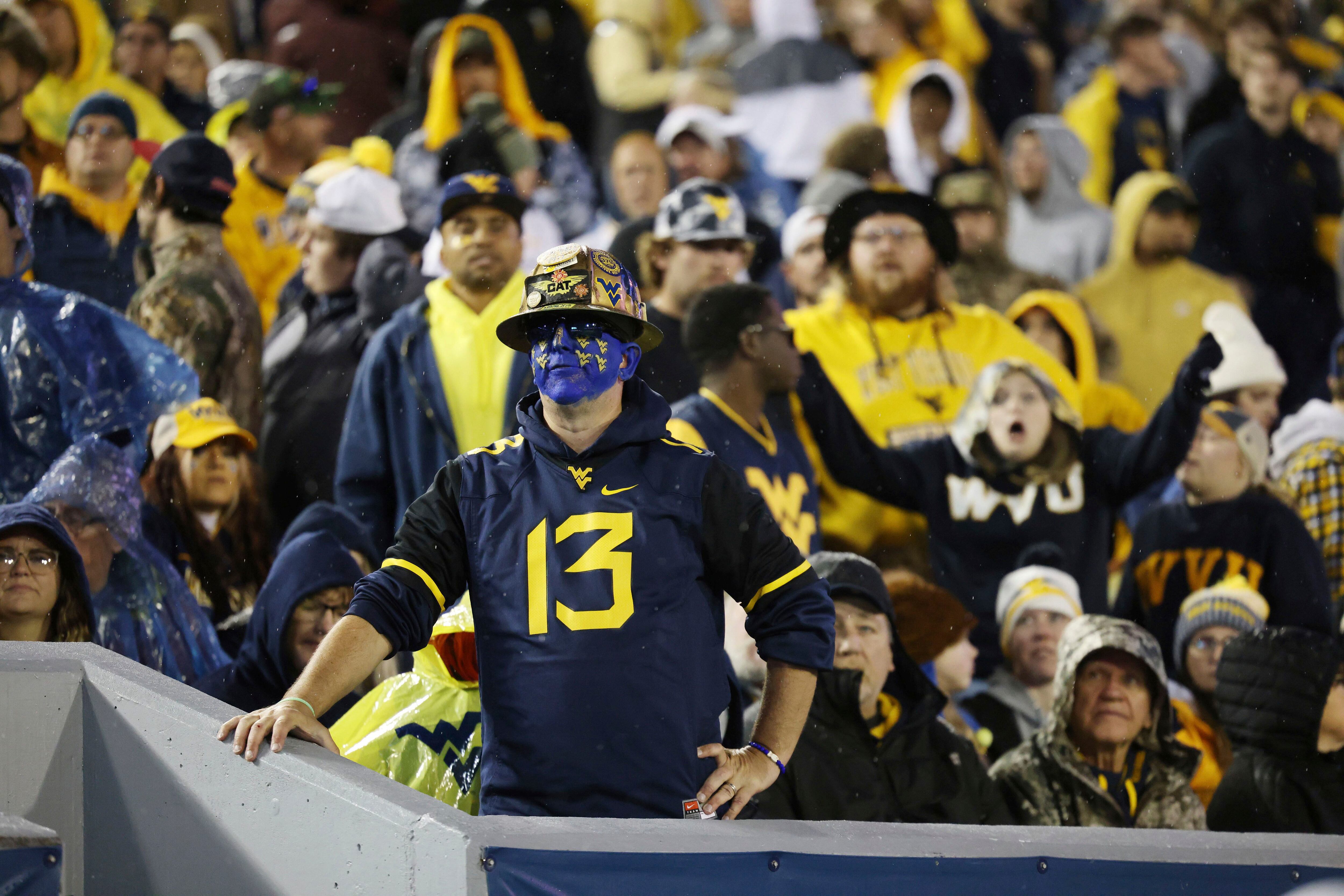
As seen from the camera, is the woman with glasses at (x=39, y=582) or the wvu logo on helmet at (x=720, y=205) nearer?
the woman with glasses at (x=39, y=582)

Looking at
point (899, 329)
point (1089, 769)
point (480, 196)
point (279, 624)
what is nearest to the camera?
point (279, 624)

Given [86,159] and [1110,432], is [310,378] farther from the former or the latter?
[1110,432]

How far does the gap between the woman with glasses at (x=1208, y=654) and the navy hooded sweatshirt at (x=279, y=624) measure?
3.22 metres

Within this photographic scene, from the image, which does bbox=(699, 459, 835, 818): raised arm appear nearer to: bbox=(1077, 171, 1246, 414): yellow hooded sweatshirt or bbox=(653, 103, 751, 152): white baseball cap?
bbox=(1077, 171, 1246, 414): yellow hooded sweatshirt

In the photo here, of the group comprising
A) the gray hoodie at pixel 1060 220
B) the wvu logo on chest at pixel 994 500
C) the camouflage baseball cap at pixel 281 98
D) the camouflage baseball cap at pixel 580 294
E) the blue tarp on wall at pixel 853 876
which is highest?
the camouflage baseball cap at pixel 281 98

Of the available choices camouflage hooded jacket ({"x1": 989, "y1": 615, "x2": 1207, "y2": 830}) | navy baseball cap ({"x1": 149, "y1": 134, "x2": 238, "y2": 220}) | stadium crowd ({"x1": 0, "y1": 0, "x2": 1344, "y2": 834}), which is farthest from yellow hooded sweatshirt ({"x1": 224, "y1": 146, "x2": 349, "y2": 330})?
camouflage hooded jacket ({"x1": 989, "y1": 615, "x2": 1207, "y2": 830})

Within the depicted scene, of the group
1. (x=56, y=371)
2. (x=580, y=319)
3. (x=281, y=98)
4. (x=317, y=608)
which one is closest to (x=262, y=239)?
(x=281, y=98)

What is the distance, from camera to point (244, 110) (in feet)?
29.4

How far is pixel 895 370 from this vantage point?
7.98 metres

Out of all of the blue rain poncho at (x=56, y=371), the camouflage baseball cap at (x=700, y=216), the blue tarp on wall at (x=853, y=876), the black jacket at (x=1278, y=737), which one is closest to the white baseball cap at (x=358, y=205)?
the camouflage baseball cap at (x=700, y=216)

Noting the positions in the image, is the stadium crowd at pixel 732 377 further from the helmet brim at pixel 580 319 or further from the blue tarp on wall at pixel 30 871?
the blue tarp on wall at pixel 30 871

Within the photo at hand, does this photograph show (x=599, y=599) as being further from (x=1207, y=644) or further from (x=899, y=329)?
(x=899, y=329)

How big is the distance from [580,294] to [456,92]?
563 cm

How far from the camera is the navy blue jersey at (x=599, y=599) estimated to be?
377cm
